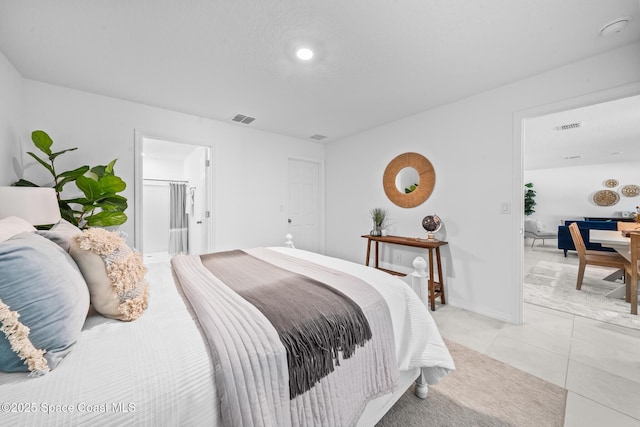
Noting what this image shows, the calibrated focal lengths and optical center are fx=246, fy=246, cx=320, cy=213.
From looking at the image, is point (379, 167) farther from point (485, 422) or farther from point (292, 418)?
point (292, 418)

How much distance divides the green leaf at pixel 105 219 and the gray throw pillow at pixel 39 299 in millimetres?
1778

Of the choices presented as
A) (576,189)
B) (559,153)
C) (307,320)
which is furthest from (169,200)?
(576,189)

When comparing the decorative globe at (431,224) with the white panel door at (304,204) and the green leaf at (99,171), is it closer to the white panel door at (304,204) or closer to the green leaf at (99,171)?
the white panel door at (304,204)

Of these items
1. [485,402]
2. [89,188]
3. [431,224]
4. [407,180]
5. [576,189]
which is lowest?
[485,402]

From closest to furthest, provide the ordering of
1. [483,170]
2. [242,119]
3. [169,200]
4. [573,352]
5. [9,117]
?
[573,352]
[9,117]
[483,170]
[242,119]
[169,200]

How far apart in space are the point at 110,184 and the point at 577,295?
18.0 feet

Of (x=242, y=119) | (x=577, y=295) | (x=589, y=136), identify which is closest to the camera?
(x=577, y=295)

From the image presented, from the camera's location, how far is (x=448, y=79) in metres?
2.41

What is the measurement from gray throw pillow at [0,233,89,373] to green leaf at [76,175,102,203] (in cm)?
175

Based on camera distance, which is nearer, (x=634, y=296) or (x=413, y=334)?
(x=413, y=334)

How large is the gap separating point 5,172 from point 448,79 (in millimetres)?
4126

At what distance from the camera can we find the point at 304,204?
464cm

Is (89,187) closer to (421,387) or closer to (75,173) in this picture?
(75,173)

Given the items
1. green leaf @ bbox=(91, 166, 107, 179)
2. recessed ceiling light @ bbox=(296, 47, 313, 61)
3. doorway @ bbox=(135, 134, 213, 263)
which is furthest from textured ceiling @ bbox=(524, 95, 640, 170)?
doorway @ bbox=(135, 134, 213, 263)
